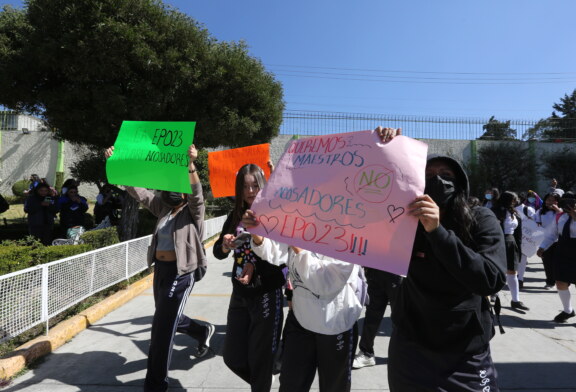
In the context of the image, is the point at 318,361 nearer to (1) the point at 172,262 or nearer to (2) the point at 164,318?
(2) the point at 164,318

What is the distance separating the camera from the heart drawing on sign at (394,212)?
160 centimetres

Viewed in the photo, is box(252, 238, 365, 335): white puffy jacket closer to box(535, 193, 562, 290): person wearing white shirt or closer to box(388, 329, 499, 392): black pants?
box(388, 329, 499, 392): black pants

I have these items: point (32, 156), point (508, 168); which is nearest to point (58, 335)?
point (32, 156)

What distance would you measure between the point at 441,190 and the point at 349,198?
42cm

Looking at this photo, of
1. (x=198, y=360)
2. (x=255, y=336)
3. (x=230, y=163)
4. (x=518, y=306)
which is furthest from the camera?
(x=518, y=306)

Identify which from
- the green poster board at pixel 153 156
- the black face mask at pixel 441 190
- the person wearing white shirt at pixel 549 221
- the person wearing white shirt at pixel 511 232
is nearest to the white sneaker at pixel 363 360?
the green poster board at pixel 153 156

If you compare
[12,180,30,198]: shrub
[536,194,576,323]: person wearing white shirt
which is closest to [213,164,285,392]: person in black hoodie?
[536,194,576,323]: person wearing white shirt

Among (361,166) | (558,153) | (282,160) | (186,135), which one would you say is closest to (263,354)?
(282,160)

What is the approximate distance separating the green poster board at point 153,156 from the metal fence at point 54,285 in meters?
1.59

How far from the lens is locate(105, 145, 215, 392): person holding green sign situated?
295 cm

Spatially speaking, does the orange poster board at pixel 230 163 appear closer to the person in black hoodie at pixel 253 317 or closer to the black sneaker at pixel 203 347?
the person in black hoodie at pixel 253 317

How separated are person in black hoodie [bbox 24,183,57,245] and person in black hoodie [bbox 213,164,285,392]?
24.2 ft

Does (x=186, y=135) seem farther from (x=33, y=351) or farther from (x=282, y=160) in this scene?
(x=33, y=351)

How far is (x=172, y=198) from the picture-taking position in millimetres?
3326
